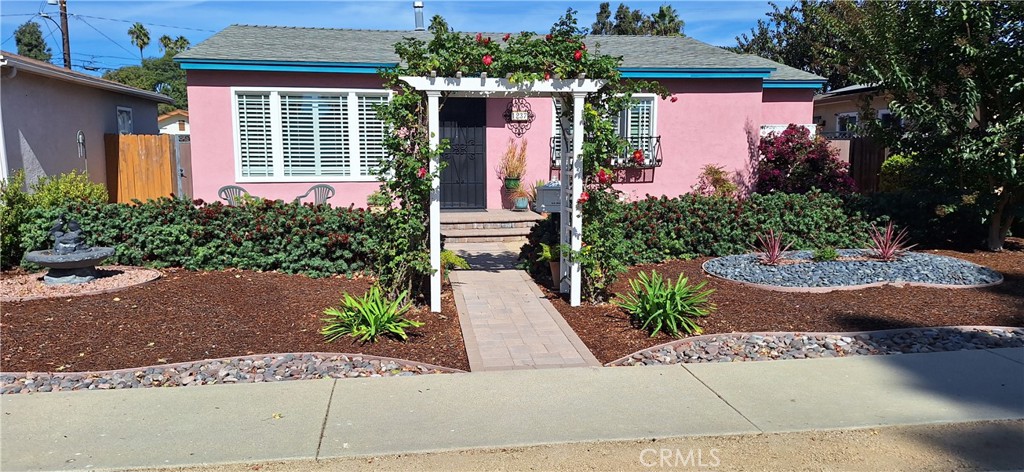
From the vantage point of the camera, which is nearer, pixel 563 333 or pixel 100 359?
pixel 100 359

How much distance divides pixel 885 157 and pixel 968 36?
5328 millimetres

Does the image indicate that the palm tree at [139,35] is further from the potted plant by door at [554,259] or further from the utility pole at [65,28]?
the potted plant by door at [554,259]

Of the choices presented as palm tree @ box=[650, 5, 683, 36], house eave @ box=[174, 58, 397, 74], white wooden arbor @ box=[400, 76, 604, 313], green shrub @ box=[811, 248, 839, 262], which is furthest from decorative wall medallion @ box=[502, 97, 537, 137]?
palm tree @ box=[650, 5, 683, 36]

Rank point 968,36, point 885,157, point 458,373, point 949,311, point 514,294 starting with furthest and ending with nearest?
point 885,157, point 968,36, point 514,294, point 949,311, point 458,373

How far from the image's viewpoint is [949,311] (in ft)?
22.2

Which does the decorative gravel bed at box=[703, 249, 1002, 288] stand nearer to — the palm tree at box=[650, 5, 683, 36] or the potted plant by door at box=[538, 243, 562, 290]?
the potted plant by door at box=[538, 243, 562, 290]

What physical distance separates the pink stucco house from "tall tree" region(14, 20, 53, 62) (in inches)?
2085

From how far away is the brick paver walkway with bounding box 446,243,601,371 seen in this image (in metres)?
5.54

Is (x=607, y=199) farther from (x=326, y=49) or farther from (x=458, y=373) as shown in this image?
(x=326, y=49)

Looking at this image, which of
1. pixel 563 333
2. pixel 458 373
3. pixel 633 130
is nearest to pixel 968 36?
pixel 633 130

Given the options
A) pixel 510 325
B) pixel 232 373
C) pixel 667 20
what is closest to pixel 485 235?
pixel 510 325

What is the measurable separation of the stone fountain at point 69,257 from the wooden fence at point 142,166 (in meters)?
6.44

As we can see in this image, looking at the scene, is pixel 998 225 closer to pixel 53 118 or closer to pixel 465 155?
pixel 465 155

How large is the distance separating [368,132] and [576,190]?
604 cm
